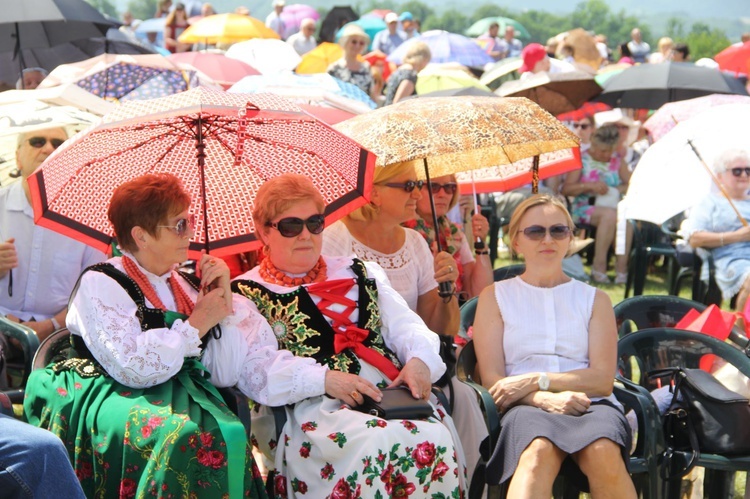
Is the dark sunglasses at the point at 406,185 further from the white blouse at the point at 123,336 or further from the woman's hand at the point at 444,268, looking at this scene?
the white blouse at the point at 123,336

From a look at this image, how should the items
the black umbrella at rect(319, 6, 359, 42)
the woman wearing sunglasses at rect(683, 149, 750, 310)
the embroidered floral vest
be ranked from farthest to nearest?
the black umbrella at rect(319, 6, 359, 42) → the woman wearing sunglasses at rect(683, 149, 750, 310) → the embroidered floral vest

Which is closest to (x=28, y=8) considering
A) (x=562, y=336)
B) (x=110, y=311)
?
(x=110, y=311)

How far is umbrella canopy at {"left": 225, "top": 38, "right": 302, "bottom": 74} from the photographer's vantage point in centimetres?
1168

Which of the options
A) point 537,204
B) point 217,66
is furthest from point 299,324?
point 217,66

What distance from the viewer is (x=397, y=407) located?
3.54 m

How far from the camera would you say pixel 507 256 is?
33.8 feet

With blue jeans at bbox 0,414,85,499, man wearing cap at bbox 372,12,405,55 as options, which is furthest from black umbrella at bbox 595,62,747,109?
blue jeans at bbox 0,414,85,499

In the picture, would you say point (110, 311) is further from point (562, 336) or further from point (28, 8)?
point (28, 8)

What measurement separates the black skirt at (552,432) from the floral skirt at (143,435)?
0.94 m

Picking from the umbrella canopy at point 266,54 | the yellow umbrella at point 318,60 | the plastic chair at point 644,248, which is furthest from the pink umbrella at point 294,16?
the plastic chair at point 644,248

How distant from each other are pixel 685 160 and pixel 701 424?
2.71 m

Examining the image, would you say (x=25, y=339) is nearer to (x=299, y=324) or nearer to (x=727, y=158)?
(x=299, y=324)

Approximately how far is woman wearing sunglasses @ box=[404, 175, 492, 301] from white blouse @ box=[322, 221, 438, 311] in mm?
485

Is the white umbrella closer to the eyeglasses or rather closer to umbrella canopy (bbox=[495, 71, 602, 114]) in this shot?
the eyeglasses
